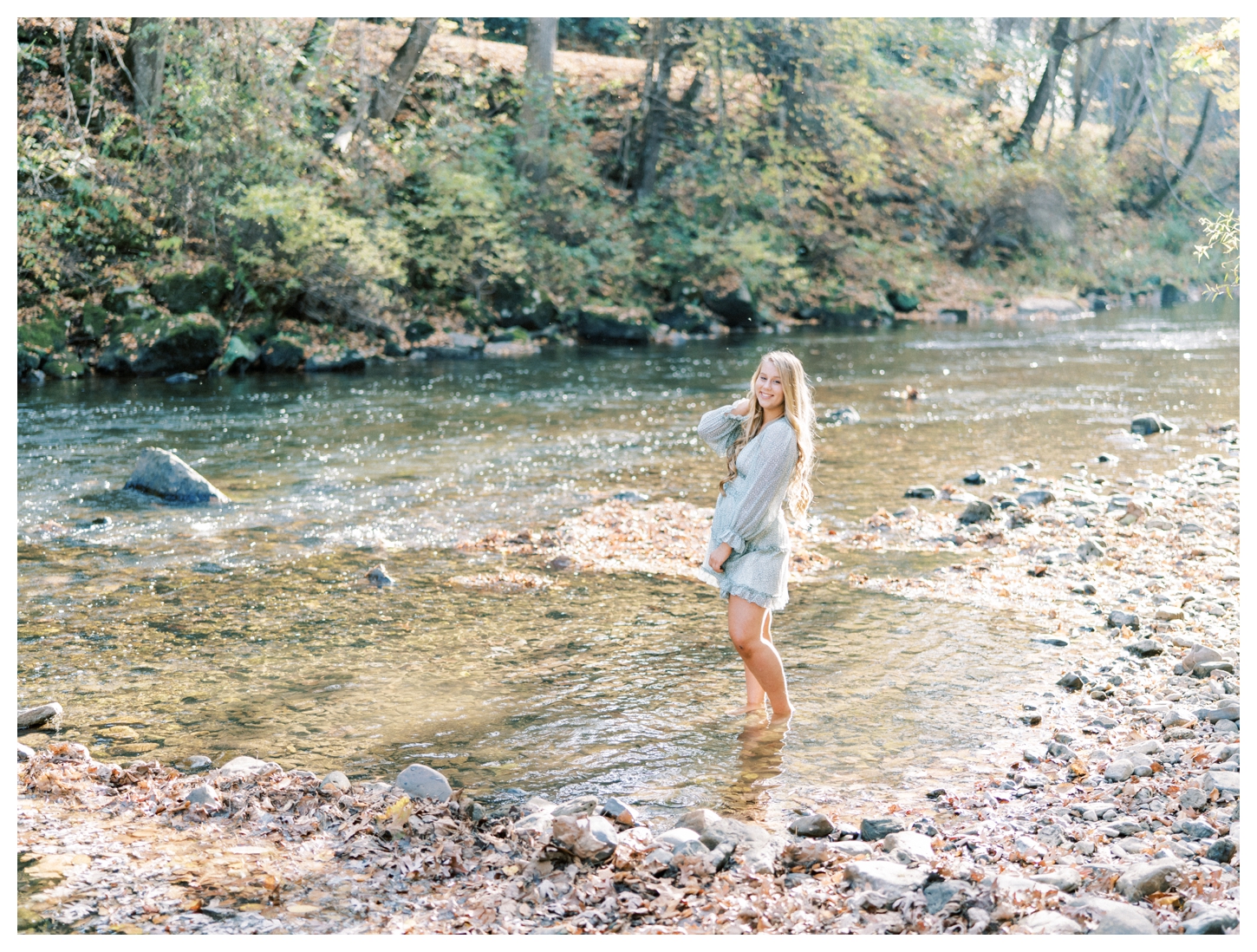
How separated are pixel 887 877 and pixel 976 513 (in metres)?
6.62

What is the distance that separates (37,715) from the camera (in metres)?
5.59

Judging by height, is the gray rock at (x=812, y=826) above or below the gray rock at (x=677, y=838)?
below

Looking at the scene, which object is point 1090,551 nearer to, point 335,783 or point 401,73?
point 335,783

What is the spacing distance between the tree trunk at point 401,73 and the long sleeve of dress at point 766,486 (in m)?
23.2

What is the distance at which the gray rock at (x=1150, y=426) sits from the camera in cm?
1499

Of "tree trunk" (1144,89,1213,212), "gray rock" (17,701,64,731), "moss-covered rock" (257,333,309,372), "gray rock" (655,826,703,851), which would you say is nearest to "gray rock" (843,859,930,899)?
"gray rock" (655,826,703,851)

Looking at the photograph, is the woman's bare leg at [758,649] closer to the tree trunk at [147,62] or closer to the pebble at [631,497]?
the pebble at [631,497]

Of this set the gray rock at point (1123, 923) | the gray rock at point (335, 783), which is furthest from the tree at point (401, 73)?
the gray rock at point (1123, 923)

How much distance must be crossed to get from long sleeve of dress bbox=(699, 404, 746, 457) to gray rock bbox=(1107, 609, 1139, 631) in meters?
3.08

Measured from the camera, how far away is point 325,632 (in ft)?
23.7

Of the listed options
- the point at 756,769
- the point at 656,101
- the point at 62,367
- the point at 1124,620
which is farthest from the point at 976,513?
the point at 656,101

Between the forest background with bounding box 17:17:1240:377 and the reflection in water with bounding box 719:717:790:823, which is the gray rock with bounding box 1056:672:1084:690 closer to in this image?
the reflection in water with bounding box 719:717:790:823

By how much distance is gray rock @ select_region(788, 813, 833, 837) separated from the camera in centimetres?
449
